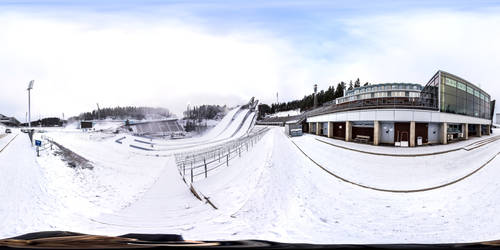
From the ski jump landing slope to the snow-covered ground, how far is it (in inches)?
0.5

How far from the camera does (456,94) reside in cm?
496

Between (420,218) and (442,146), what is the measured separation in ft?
10.9

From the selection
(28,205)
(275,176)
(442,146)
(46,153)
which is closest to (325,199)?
(275,176)

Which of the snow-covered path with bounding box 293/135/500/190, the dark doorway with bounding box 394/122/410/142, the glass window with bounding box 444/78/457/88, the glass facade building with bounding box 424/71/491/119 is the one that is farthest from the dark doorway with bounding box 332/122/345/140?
the glass window with bounding box 444/78/457/88

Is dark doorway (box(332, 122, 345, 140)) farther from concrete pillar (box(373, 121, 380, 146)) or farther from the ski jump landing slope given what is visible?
the ski jump landing slope

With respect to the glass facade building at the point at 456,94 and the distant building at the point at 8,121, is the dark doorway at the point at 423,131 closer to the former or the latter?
the glass facade building at the point at 456,94

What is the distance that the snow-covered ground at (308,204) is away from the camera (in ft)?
6.72

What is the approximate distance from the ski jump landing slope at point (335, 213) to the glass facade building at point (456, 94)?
1559mm

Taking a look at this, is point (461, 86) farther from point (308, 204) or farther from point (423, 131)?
point (308, 204)

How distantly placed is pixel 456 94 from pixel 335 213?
494 cm

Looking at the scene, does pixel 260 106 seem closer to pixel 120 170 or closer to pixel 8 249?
pixel 120 170

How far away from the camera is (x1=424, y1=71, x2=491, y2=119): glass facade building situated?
4.45 meters

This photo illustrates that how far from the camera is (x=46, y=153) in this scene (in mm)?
7375

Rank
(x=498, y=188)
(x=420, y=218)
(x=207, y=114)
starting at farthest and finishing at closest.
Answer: (x=207, y=114), (x=498, y=188), (x=420, y=218)
